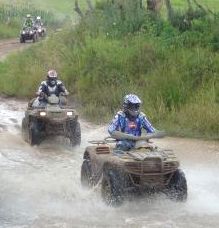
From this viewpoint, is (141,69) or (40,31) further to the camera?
(40,31)

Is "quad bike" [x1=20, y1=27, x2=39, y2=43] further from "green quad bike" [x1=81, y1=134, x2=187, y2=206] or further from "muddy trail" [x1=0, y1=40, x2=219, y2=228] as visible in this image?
"green quad bike" [x1=81, y1=134, x2=187, y2=206]

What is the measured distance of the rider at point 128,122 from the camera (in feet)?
38.3

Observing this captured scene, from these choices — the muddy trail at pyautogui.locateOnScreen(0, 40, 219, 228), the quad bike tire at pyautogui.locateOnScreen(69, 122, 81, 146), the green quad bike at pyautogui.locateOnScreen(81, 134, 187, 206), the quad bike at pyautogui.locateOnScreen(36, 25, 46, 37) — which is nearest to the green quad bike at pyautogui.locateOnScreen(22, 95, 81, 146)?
the quad bike tire at pyautogui.locateOnScreen(69, 122, 81, 146)

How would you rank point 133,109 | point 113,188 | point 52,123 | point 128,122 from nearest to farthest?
point 113,188, point 133,109, point 128,122, point 52,123

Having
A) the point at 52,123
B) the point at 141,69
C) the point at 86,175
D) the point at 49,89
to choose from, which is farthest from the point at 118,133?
the point at 141,69

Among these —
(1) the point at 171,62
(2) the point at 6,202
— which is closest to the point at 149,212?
(2) the point at 6,202

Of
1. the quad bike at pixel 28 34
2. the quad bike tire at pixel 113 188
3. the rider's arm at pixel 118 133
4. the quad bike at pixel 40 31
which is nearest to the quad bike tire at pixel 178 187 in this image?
the quad bike tire at pixel 113 188

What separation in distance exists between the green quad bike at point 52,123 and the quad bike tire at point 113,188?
5.24m

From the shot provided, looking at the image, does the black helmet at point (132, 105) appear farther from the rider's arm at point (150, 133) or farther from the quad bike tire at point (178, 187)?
the quad bike tire at point (178, 187)

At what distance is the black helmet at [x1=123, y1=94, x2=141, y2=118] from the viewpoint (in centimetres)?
1179

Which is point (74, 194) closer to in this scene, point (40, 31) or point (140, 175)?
point (140, 175)

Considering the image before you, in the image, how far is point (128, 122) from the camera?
476 inches

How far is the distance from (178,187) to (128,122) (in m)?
1.74

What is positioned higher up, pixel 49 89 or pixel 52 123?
pixel 49 89
